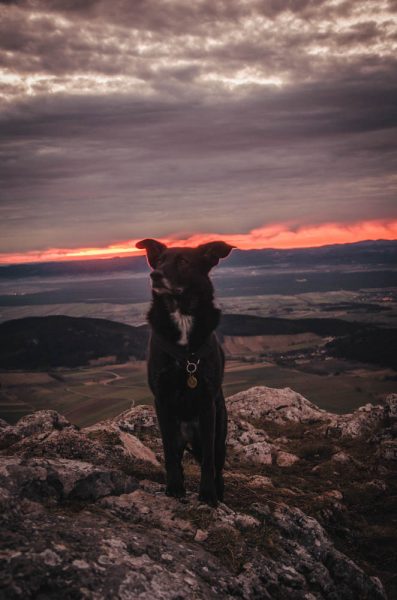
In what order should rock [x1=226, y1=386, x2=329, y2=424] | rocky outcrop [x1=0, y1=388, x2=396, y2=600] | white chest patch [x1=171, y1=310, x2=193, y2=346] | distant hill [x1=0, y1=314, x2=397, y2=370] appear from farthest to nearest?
distant hill [x1=0, y1=314, x2=397, y2=370] < rock [x1=226, y1=386, x2=329, y2=424] < white chest patch [x1=171, y1=310, x2=193, y2=346] < rocky outcrop [x1=0, y1=388, x2=396, y2=600]

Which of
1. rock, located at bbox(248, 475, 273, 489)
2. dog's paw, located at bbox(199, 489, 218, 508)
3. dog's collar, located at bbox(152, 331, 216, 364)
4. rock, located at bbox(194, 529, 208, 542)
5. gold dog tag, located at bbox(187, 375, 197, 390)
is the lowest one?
rock, located at bbox(248, 475, 273, 489)

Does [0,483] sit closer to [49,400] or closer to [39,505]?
[39,505]

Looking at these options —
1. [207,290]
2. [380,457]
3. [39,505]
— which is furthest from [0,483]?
[380,457]

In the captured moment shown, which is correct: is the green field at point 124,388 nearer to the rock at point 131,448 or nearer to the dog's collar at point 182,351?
the rock at point 131,448

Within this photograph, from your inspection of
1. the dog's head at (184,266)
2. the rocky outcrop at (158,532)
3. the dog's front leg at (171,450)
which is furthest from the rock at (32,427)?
the dog's head at (184,266)

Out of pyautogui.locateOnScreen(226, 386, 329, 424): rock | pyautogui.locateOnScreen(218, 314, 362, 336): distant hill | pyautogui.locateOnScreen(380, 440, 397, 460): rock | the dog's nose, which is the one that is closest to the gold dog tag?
the dog's nose

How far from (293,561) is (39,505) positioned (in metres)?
3.87

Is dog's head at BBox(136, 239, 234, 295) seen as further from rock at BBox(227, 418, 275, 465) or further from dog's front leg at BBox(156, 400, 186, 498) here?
rock at BBox(227, 418, 275, 465)

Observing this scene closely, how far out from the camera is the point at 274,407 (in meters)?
20.5

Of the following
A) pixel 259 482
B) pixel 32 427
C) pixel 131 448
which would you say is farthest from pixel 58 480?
pixel 32 427

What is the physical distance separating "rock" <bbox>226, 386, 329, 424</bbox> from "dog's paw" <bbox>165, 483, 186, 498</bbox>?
13073mm

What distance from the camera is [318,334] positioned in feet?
566

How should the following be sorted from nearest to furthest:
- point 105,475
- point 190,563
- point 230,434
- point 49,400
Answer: point 190,563, point 105,475, point 230,434, point 49,400

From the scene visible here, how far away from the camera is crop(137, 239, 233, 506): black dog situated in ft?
23.4
